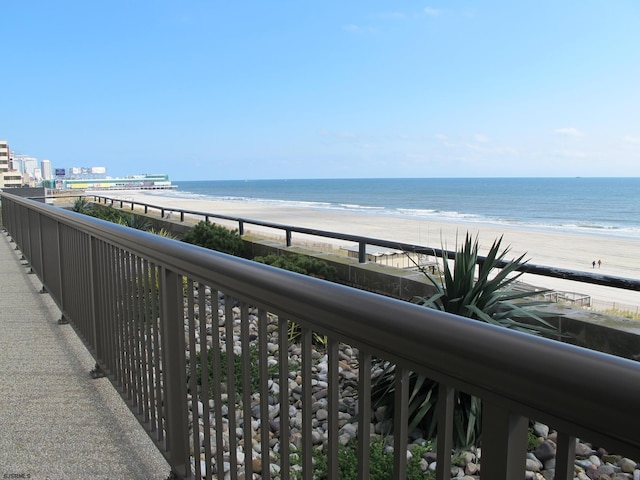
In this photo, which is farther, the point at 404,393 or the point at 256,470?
the point at 256,470

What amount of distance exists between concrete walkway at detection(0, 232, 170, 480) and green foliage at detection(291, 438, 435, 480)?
954mm

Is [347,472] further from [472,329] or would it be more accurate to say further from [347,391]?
[472,329]

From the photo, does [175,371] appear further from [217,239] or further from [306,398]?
[217,239]

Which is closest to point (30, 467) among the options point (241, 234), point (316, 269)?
point (316, 269)

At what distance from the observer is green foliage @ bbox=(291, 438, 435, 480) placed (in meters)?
3.17

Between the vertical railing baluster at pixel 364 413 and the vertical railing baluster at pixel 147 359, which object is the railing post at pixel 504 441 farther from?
the vertical railing baluster at pixel 147 359

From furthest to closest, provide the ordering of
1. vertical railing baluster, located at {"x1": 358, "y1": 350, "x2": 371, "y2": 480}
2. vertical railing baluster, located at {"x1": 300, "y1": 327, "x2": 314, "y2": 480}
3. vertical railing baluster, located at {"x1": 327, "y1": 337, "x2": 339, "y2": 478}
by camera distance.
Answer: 1. vertical railing baluster, located at {"x1": 300, "y1": 327, "x2": 314, "y2": 480}
2. vertical railing baluster, located at {"x1": 327, "y1": 337, "x2": 339, "y2": 478}
3. vertical railing baluster, located at {"x1": 358, "y1": 350, "x2": 371, "y2": 480}

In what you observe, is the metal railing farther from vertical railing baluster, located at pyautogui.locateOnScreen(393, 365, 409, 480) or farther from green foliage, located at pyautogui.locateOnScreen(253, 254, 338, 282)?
green foliage, located at pyautogui.locateOnScreen(253, 254, 338, 282)

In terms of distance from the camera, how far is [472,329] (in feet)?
3.22

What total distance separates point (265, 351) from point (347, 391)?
3081 mm

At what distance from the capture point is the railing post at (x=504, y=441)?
3.06 ft

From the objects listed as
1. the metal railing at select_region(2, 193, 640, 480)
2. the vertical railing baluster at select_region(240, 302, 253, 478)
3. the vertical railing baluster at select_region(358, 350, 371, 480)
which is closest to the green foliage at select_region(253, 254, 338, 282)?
the metal railing at select_region(2, 193, 640, 480)

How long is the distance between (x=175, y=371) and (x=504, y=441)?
1.84 meters

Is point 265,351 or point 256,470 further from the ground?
point 265,351
